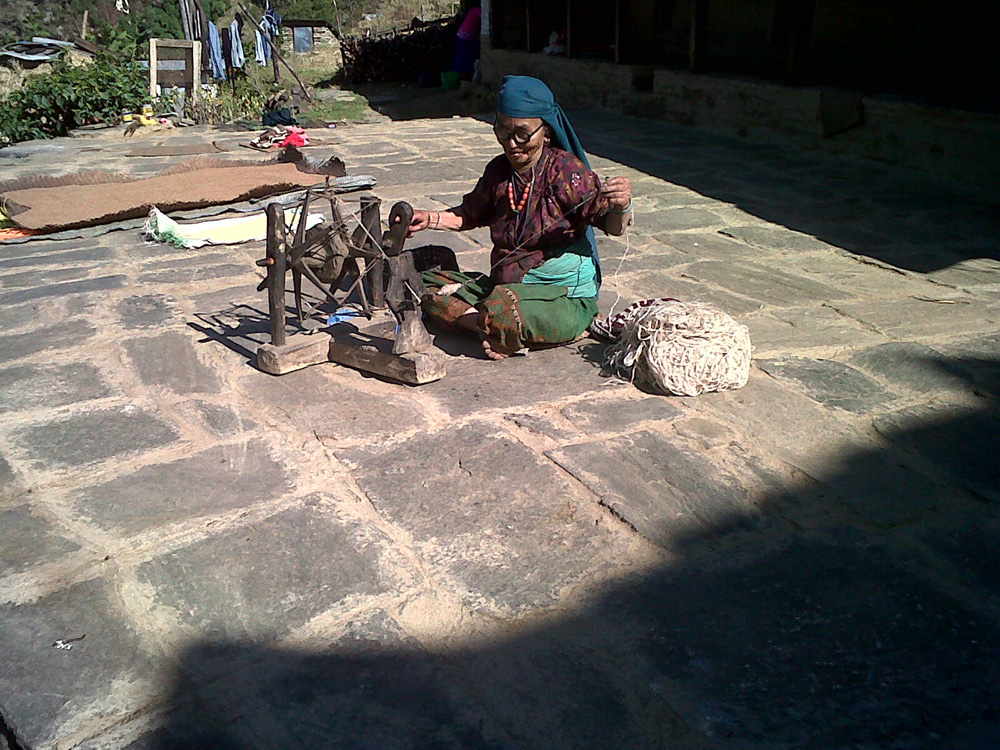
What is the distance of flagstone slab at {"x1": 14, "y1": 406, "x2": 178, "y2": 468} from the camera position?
2.86 metres

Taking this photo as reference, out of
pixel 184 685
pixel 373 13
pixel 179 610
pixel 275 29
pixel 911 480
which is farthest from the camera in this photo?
pixel 373 13

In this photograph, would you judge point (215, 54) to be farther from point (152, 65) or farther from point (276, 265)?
point (276, 265)

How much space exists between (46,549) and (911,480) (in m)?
2.58

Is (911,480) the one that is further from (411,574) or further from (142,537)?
(142,537)

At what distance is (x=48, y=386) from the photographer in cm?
338

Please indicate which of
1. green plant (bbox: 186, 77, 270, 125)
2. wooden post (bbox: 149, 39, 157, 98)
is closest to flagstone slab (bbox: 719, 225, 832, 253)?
green plant (bbox: 186, 77, 270, 125)

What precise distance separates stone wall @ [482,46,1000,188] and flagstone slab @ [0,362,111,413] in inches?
245

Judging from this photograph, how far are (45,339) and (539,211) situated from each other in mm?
2323

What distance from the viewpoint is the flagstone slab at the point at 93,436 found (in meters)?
2.86

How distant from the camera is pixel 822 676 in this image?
6.22 feet

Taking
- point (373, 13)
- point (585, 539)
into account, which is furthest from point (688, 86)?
point (373, 13)

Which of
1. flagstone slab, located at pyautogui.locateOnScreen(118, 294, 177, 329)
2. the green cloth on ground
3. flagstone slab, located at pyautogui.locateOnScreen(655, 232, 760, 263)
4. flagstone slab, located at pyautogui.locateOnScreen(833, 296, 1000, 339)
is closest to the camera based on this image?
the green cloth on ground

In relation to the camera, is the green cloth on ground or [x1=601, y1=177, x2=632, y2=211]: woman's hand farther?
the green cloth on ground

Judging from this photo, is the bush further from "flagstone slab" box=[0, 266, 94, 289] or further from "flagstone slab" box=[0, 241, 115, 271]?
"flagstone slab" box=[0, 266, 94, 289]
